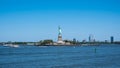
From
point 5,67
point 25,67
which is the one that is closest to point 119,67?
point 25,67

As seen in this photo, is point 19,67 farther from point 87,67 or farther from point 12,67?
point 87,67

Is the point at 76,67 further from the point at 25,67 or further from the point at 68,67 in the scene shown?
the point at 25,67

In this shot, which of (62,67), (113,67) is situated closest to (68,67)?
(62,67)

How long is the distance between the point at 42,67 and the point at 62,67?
4009 mm

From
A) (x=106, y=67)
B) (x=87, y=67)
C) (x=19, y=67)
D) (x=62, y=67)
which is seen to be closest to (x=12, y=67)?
(x=19, y=67)

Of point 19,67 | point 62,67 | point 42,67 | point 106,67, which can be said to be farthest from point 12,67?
point 106,67

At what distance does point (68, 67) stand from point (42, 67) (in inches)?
204

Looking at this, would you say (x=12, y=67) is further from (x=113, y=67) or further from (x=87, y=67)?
(x=113, y=67)

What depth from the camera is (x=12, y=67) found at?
59156 mm

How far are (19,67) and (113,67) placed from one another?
18880mm

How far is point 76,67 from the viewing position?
5900 cm

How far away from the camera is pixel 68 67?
5866 centimetres

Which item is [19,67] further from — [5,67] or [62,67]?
[62,67]

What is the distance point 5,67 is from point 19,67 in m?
2.78
